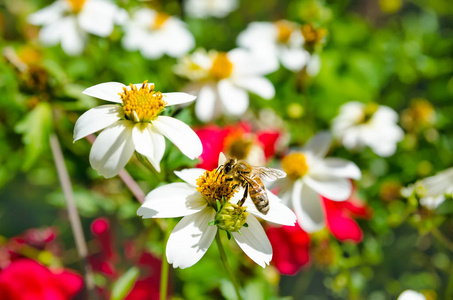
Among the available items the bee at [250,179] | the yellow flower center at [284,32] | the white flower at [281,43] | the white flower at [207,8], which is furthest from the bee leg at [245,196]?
the white flower at [207,8]

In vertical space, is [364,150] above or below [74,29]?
below

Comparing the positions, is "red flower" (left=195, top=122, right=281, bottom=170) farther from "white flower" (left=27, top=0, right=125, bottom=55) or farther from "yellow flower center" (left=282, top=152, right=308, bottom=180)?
"white flower" (left=27, top=0, right=125, bottom=55)

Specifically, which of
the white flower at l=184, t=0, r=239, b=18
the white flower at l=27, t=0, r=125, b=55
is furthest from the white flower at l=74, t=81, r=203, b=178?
the white flower at l=184, t=0, r=239, b=18

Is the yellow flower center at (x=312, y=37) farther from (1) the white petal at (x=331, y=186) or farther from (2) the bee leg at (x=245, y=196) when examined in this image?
(2) the bee leg at (x=245, y=196)

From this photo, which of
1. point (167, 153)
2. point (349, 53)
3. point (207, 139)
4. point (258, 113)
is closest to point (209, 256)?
point (207, 139)

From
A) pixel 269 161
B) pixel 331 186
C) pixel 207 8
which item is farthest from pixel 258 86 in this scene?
pixel 207 8

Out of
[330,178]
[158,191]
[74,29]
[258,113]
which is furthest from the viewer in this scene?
[258,113]

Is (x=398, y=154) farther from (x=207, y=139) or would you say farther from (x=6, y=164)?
(x=6, y=164)
